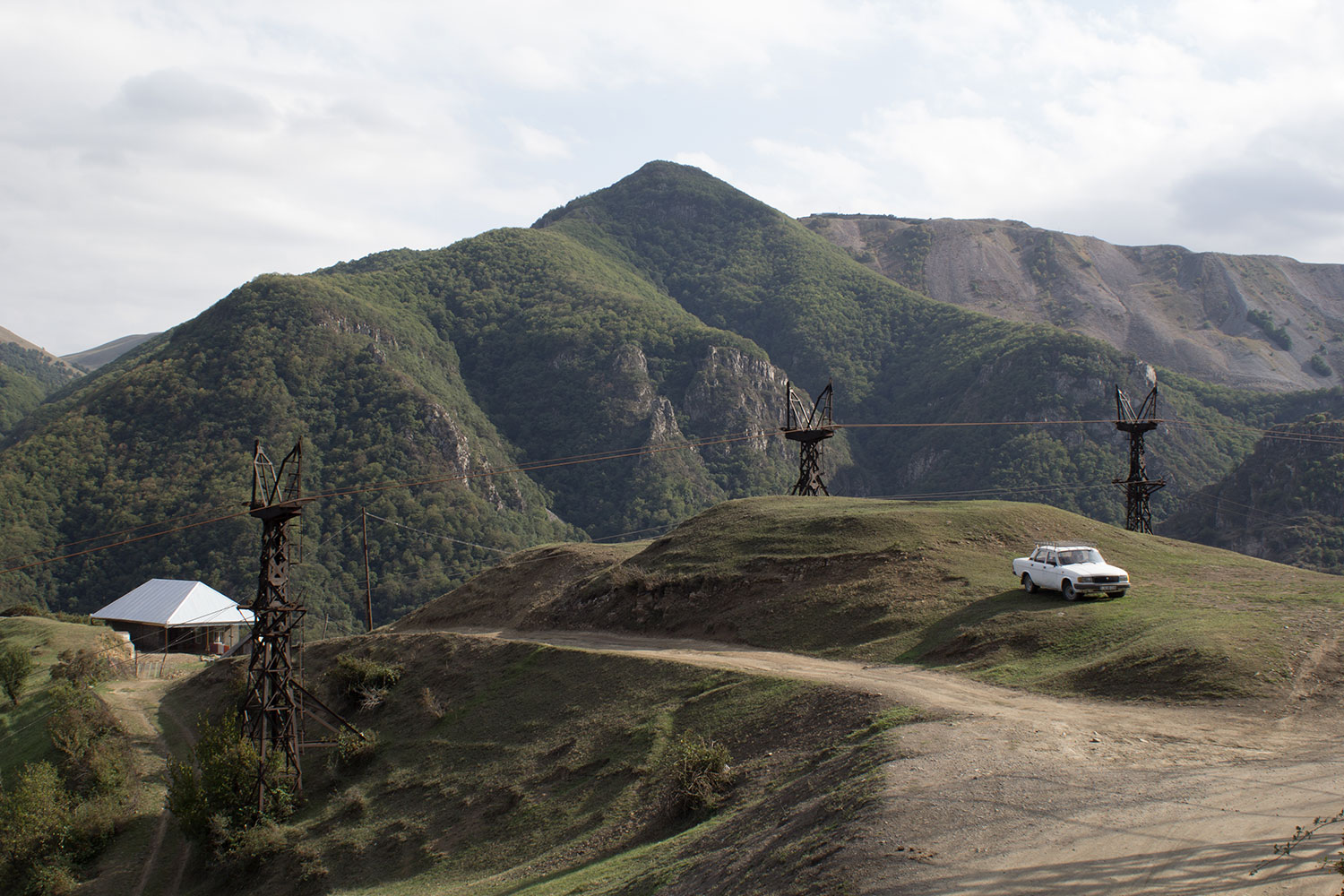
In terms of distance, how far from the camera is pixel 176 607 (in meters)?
65.2

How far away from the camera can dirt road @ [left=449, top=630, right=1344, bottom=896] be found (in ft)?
33.5

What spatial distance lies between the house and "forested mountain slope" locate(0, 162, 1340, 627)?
53.5 ft

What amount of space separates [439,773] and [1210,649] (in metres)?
19.0

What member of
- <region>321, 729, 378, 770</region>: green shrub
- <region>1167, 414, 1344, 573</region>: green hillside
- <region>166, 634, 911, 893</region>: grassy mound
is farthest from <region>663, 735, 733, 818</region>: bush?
<region>1167, 414, 1344, 573</region>: green hillside

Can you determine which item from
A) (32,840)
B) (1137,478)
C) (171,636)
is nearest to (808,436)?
(1137,478)

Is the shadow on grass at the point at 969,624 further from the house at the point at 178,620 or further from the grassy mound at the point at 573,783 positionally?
the house at the point at 178,620

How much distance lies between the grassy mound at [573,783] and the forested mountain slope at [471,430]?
1858 inches

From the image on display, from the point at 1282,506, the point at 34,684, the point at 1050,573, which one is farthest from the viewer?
the point at 1282,506

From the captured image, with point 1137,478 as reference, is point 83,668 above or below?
below

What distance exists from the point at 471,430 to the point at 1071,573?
13043 centimetres

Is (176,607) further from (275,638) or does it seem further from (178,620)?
(275,638)

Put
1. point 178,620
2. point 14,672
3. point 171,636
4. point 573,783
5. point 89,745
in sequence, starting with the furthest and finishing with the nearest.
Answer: point 171,636 → point 178,620 → point 14,672 → point 89,745 → point 573,783

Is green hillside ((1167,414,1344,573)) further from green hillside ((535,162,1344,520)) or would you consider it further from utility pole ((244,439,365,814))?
utility pole ((244,439,365,814))

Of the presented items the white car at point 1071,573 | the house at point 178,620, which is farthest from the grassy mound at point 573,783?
the house at point 178,620
